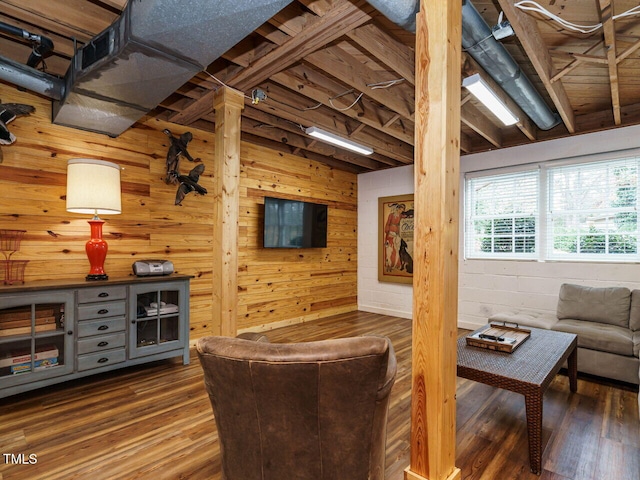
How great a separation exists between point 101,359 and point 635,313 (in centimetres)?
488

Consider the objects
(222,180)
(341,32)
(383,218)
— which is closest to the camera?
(341,32)

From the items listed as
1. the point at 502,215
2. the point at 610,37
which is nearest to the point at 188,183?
the point at 610,37

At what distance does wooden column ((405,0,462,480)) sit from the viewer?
155 cm

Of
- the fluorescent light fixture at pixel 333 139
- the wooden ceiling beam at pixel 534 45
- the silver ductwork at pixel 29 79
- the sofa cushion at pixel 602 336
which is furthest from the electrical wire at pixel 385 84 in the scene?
the sofa cushion at pixel 602 336

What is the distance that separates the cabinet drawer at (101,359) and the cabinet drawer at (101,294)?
0.46 metres

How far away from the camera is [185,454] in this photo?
6.56ft

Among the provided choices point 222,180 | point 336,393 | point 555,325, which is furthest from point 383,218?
point 336,393

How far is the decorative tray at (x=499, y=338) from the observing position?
244 cm

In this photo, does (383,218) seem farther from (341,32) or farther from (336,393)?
(336,393)

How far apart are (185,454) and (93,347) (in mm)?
1416

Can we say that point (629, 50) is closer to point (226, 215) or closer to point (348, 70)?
point (348, 70)

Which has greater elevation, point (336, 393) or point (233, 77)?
point (233, 77)

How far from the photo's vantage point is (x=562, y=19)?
228 cm

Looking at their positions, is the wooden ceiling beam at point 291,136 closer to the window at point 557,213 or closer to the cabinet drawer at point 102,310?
the window at point 557,213
